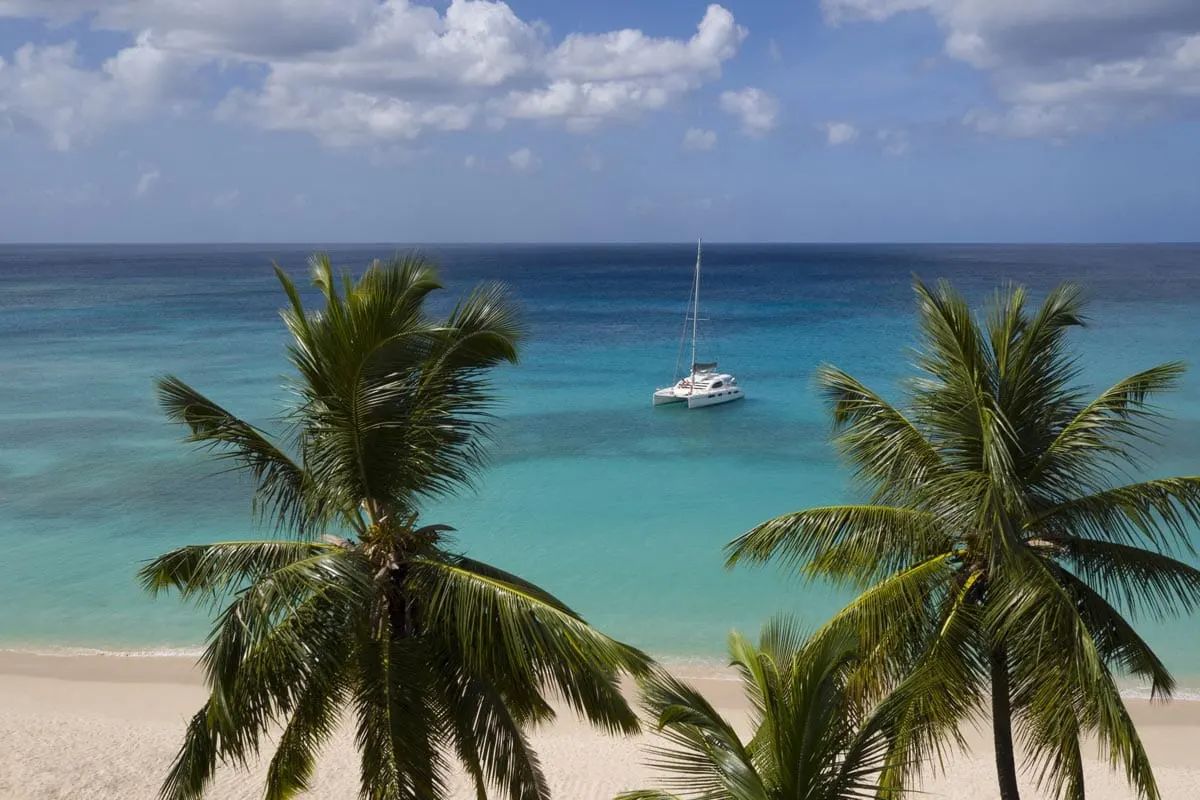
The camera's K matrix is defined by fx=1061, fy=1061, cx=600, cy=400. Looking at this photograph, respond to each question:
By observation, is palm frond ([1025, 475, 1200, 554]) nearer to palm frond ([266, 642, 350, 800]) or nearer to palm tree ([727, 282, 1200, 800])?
palm tree ([727, 282, 1200, 800])

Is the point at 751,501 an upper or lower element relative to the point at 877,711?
lower

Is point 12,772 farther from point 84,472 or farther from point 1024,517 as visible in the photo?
point 84,472

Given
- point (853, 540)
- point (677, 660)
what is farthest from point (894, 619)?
point (677, 660)

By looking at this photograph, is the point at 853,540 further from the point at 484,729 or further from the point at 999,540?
the point at 484,729

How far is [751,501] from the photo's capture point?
27.9 metres

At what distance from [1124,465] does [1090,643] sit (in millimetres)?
23757

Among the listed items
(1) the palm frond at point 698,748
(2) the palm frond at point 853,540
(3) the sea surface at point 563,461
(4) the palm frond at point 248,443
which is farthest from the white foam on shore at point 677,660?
(1) the palm frond at point 698,748

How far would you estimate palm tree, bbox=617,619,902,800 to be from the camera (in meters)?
6.52

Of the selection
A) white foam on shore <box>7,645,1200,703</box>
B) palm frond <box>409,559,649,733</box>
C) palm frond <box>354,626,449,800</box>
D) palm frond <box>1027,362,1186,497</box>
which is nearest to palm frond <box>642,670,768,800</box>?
palm frond <box>409,559,649,733</box>

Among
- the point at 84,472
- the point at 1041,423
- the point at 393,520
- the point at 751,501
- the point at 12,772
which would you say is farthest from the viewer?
the point at 84,472

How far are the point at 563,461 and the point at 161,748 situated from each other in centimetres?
1760

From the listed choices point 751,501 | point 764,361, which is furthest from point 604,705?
point 764,361

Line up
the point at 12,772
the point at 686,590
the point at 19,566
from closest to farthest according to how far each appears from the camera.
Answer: the point at 12,772 → the point at 686,590 → the point at 19,566

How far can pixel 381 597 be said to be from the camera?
7.73m
